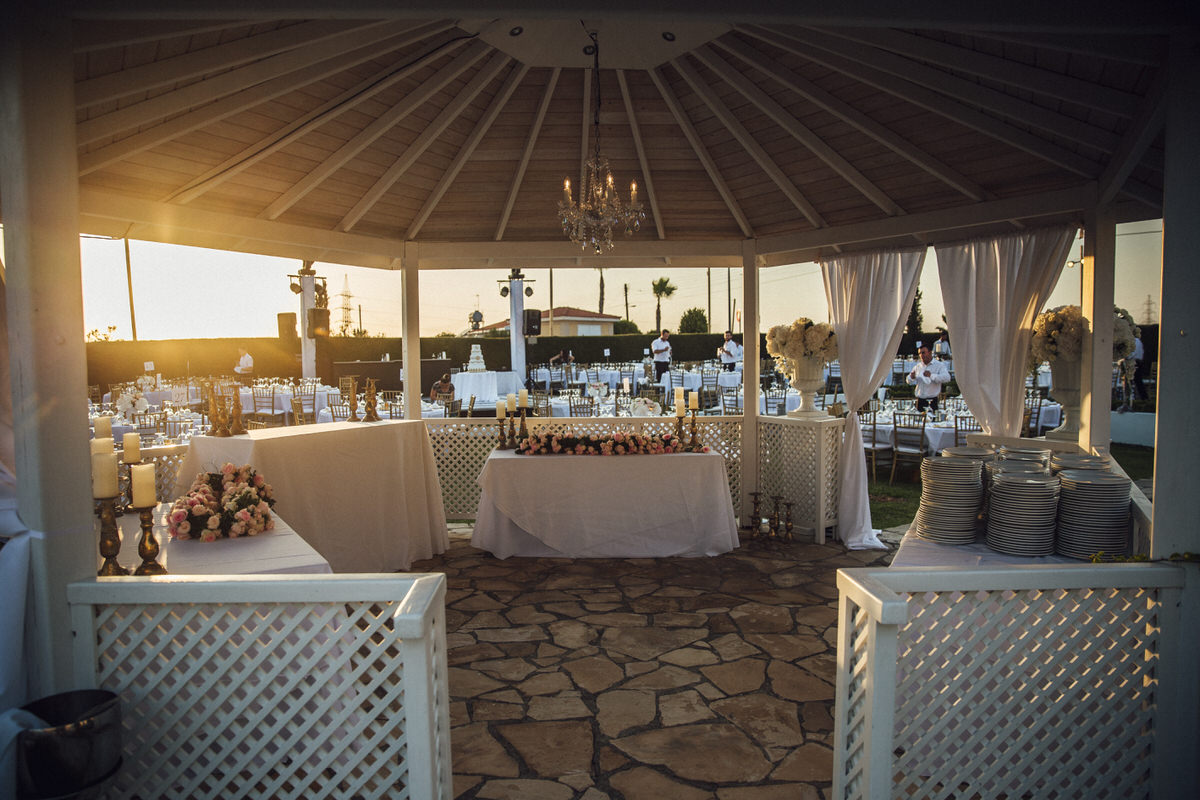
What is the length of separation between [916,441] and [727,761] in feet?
23.8

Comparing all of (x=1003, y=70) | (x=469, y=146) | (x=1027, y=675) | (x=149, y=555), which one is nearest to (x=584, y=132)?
(x=469, y=146)

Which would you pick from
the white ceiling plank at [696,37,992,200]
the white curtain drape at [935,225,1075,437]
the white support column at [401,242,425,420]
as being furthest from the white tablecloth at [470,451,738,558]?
the white ceiling plank at [696,37,992,200]

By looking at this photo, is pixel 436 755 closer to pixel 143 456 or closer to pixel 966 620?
pixel 966 620

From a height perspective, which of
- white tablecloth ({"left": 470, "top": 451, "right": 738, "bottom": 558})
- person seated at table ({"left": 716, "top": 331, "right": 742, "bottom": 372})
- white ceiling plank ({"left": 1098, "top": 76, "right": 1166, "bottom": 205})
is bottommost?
white tablecloth ({"left": 470, "top": 451, "right": 738, "bottom": 558})

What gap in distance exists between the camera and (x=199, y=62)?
3.19 m

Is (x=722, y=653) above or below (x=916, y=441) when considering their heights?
below

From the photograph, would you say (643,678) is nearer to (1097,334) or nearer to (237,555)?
(237,555)

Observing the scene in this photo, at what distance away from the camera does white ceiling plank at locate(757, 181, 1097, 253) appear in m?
4.79

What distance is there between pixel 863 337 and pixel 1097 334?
2.25 m

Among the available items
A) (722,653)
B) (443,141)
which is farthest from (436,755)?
(443,141)

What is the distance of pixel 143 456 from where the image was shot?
482 cm

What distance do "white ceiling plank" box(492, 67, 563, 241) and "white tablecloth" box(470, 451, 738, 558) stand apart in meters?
2.39

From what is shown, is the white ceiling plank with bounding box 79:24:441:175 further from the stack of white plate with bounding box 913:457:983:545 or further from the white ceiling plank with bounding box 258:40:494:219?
the stack of white plate with bounding box 913:457:983:545

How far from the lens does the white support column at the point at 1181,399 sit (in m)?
2.46
